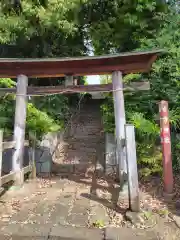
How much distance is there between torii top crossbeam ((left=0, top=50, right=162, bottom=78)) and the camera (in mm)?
5961

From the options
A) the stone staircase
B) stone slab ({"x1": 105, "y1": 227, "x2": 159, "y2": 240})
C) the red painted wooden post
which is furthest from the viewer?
the stone staircase

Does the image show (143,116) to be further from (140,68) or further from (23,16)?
(23,16)

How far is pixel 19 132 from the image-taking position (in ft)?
21.1

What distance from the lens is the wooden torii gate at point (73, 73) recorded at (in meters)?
6.05

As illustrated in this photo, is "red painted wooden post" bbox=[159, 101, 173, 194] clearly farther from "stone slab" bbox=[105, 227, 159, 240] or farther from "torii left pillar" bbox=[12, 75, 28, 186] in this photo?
"torii left pillar" bbox=[12, 75, 28, 186]

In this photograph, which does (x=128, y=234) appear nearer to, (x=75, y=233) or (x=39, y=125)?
(x=75, y=233)

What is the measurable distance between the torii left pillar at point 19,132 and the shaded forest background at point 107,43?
127cm

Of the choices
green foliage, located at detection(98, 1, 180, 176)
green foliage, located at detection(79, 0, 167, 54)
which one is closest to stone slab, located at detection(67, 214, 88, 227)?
green foliage, located at detection(98, 1, 180, 176)

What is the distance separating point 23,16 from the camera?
9.46m

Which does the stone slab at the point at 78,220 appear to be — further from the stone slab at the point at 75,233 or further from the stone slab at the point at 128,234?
the stone slab at the point at 128,234

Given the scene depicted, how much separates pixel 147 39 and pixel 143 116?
11.7ft

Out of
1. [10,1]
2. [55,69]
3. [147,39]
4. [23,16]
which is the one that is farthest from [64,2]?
[55,69]

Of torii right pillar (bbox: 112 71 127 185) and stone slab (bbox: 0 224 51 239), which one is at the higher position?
torii right pillar (bbox: 112 71 127 185)

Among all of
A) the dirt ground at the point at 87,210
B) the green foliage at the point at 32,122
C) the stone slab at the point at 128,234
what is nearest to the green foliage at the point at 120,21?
the green foliage at the point at 32,122
